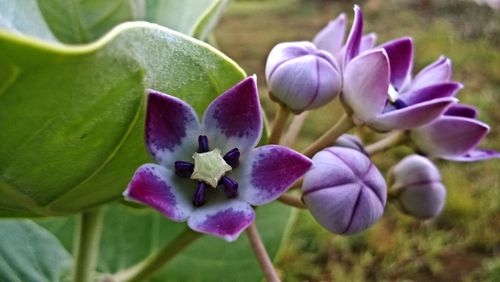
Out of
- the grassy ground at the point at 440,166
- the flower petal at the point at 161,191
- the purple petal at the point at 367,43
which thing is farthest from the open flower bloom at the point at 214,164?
the grassy ground at the point at 440,166

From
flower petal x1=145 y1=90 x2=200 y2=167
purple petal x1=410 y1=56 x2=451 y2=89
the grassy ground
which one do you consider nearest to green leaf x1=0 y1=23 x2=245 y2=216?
flower petal x1=145 y1=90 x2=200 y2=167

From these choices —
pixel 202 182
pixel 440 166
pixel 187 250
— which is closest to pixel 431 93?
pixel 202 182

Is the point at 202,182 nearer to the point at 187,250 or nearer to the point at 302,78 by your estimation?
the point at 302,78

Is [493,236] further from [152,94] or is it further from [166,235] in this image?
[152,94]

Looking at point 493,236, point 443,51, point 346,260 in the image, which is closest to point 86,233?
point 346,260

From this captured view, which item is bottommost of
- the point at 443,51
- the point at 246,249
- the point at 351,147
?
the point at 443,51

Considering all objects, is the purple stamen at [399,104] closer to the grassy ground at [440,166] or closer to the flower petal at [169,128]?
the flower petal at [169,128]

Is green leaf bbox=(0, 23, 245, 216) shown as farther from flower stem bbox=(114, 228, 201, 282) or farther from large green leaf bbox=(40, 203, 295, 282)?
large green leaf bbox=(40, 203, 295, 282)
